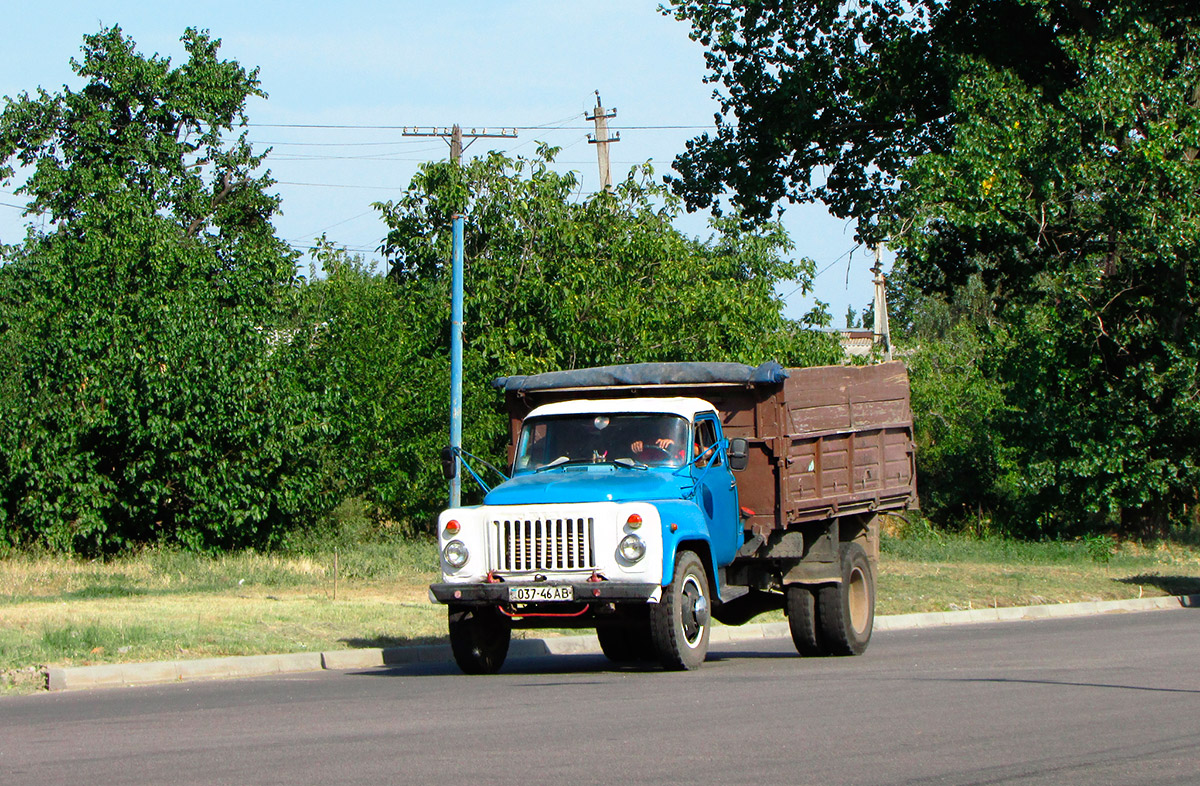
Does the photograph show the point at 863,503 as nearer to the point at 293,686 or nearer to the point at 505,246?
the point at 293,686

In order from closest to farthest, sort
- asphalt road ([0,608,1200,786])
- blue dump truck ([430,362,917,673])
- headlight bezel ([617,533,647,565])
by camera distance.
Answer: asphalt road ([0,608,1200,786]), headlight bezel ([617,533,647,565]), blue dump truck ([430,362,917,673])

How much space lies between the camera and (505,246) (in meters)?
32.5

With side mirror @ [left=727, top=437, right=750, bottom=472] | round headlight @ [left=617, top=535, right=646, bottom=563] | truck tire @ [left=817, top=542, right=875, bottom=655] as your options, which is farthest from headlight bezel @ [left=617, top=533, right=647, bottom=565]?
truck tire @ [left=817, top=542, right=875, bottom=655]

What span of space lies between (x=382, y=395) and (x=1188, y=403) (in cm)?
1728

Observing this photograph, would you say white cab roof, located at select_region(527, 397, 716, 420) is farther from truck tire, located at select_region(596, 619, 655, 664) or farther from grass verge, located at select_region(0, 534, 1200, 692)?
grass verge, located at select_region(0, 534, 1200, 692)

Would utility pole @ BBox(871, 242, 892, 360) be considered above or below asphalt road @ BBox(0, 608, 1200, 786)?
above

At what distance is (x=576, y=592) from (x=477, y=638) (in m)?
1.46

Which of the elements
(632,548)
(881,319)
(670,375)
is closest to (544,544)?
(632,548)

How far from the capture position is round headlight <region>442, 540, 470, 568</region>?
12328mm

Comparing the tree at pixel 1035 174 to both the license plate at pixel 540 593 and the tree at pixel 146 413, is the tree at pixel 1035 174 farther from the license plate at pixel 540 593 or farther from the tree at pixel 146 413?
the license plate at pixel 540 593

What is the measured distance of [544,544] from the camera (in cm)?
1212

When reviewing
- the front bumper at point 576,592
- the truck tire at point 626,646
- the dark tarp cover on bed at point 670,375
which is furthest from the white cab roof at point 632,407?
the truck tire at point 626,646

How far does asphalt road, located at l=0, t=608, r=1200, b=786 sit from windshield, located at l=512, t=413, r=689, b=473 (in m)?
1.98

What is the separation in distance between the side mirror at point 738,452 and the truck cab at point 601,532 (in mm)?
302
